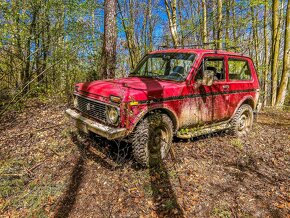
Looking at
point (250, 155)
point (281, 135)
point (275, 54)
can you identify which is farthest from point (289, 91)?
point (250, 155)

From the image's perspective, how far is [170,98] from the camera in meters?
4.10

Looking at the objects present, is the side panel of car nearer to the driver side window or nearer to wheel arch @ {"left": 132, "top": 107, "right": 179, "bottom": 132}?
the driver side window

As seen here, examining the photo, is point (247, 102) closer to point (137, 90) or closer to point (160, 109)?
point (160, 109)

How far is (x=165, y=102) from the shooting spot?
4.03 metres

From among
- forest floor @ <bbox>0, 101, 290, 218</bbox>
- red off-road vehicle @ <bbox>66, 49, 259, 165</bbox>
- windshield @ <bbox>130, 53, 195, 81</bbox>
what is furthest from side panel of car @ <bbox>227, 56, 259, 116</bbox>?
windshield @ <bbox>130, 53, 195, 81</bbox>

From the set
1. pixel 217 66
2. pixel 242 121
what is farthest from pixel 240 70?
pixel 242 121

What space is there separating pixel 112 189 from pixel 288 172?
10.7 ft

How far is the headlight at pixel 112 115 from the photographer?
11.6 feet

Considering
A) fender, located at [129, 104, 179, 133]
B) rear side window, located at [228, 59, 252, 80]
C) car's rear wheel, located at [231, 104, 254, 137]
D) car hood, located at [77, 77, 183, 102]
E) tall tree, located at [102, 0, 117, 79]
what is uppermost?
tall tree, located at [102, 0, 117, 79]

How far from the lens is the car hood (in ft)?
11.8

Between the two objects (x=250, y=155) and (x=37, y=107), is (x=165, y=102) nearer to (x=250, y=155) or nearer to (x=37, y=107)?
(x=250, y=155)

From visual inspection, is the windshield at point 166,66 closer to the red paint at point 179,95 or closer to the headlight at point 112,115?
the red paint at point 179,95

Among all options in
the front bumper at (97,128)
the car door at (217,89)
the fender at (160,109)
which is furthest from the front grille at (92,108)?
the car door at (217,89)

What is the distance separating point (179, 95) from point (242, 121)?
282cm
